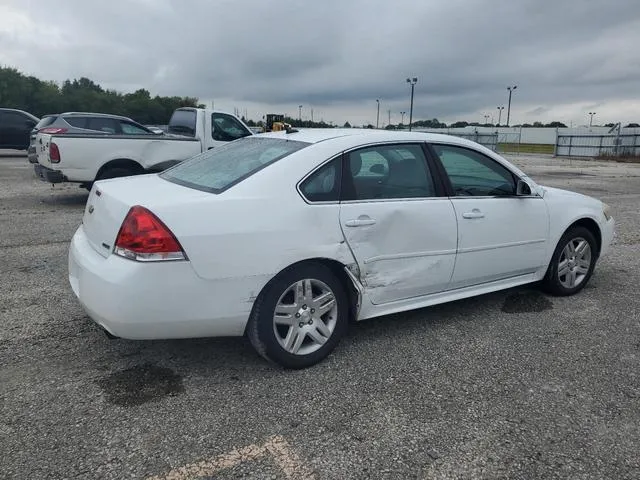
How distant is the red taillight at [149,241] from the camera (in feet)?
9.34

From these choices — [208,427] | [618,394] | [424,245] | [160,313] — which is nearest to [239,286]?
[160,313]

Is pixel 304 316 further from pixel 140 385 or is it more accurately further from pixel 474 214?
pixel 474 214

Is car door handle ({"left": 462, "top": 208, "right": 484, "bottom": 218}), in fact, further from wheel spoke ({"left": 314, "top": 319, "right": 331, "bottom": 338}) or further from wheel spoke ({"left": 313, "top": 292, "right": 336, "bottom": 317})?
wheel spoke ({"left": 314, "top": 319, "right": 331, "bottom": 338})

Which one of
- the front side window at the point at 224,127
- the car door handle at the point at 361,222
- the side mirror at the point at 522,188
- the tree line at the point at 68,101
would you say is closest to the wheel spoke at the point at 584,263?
the side mirror at the point at 522,188

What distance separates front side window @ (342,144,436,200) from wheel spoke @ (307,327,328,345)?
881 millimetres

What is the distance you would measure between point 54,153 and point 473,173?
7272mm

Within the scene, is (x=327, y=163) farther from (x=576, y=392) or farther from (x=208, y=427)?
(x=576, y=392)

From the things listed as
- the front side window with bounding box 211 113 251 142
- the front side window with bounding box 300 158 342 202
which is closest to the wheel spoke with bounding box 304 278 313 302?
the front side window with bounding box 300 158 342 202

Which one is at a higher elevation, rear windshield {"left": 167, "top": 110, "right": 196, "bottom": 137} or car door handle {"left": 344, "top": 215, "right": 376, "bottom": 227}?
rear windshield {"left": 167, "top": 110, "right": 196, "bottom": 137}

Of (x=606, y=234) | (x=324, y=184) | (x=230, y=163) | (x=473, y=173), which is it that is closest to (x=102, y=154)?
(x=230, y=163)

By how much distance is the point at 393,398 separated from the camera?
3.02 metres

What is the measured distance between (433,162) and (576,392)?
183 cm

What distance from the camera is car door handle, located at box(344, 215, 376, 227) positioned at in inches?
133

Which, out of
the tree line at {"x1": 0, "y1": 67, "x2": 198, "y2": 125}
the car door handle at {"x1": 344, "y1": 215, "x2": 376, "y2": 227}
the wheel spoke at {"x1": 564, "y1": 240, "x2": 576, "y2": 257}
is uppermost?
the tree line at {"x1": 0, "y1": 67, "x2": 198, "y2": 125}
